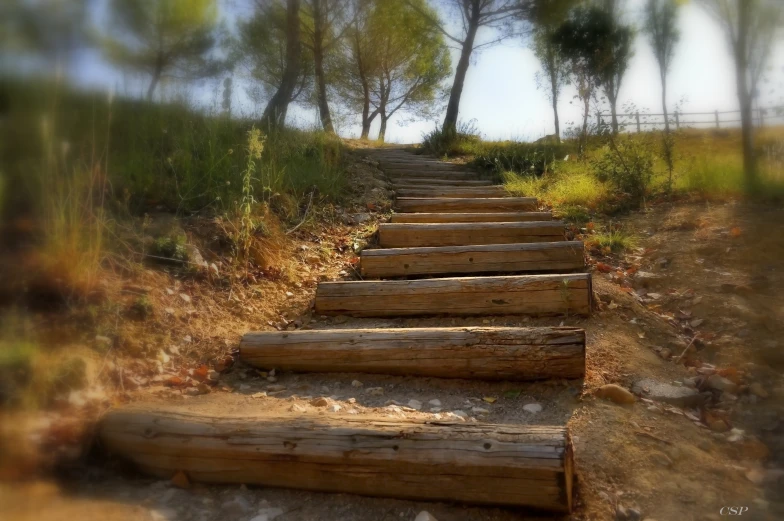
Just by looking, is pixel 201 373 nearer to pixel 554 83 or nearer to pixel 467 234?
pixel 467 234

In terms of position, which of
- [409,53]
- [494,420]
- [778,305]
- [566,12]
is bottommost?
[494,420]

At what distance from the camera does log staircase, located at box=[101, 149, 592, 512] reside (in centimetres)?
189

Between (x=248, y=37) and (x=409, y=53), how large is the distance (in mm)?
10480

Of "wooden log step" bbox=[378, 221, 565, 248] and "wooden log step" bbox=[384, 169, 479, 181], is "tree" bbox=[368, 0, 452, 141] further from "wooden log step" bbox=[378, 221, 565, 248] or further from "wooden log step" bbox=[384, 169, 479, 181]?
"wooden log step" bbox=[378, 221, 565, 248]

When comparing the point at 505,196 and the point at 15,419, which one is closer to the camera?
the point at 15,419

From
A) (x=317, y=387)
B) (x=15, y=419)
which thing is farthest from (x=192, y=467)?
(x=317, y=387)

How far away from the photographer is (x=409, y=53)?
1502 cm

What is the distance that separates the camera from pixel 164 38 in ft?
10.6

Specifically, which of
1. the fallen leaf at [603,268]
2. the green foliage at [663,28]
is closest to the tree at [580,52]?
the green foliage at [663,28]

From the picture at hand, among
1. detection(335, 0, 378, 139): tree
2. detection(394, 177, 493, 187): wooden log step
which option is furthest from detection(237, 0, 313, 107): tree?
detection(335, 0, 378, 139): tree

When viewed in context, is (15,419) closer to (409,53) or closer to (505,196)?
(505,196)

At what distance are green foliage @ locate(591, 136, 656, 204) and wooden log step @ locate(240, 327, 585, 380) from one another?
3281 mm

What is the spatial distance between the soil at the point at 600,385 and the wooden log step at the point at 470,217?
3.07 ft

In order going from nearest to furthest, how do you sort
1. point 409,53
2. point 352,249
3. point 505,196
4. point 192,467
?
1. point 192,467
2. point 352,249
3. point 505,196
4. point 409,53
